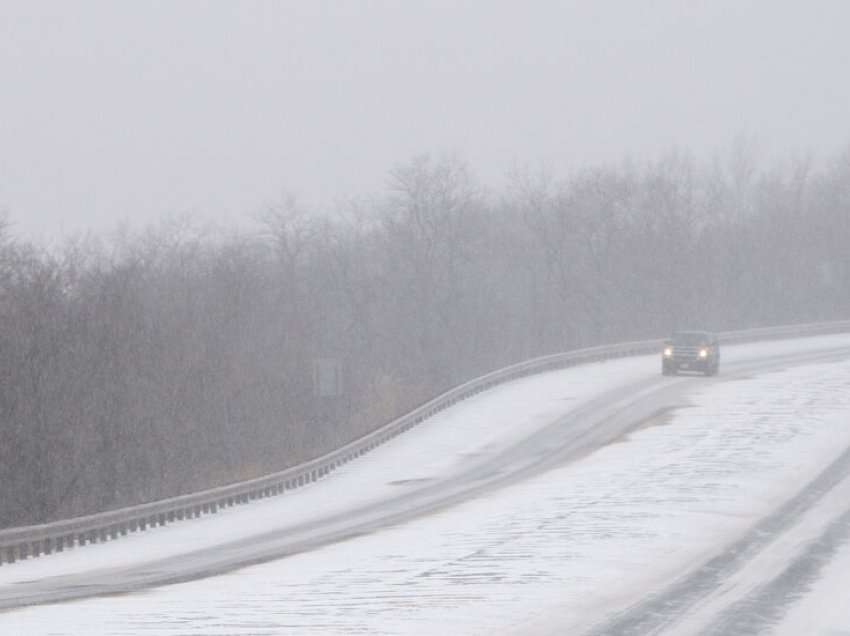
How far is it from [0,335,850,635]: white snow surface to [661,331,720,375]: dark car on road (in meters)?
6.97

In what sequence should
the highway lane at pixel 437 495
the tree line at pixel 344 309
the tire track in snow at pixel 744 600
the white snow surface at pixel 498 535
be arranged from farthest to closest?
the tree line at pixel 344 309 → the highway lane at pixel 437 495 → the white snow surface at pixel 498 535 → the tire track in snow at pixel 744 600

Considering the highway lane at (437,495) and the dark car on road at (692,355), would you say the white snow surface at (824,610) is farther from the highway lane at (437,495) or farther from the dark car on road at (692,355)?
the dark car on road at (692,355)

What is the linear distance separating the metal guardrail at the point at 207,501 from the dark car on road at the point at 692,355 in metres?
5.61

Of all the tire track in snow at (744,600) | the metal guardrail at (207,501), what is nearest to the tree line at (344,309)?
the metal guardrail at (207,501)

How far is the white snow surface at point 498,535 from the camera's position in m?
14.6

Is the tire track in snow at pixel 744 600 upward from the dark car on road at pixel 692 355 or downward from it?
downward

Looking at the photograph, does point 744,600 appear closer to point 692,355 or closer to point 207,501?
point 207,501

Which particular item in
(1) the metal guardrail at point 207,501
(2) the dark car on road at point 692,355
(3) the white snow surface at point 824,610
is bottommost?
(3) the white snow surface at point 824,610

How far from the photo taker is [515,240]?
107 m

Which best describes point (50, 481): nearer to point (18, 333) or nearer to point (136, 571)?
point (18, 333)

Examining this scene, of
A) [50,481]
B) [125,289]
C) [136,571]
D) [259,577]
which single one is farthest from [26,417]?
[259,577]

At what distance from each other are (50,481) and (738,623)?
3808 cm

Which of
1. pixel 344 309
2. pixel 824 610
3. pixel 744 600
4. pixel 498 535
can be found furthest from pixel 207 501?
pixel 344 309

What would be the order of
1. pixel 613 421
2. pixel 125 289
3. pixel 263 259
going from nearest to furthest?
1. pixel 613 421
2. pixel 125 289
3. pixel 263 259
